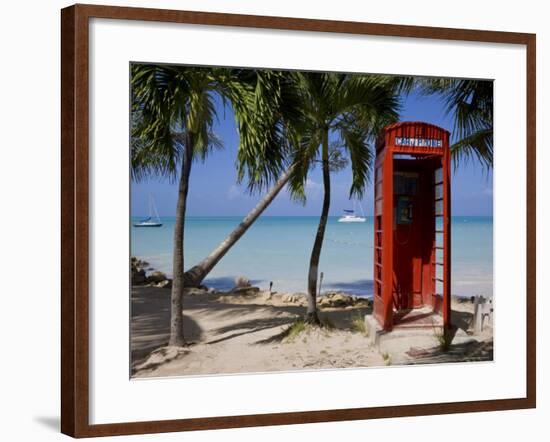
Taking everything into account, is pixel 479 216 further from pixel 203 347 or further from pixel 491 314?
pixel 203 347

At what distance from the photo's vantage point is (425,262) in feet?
31.5

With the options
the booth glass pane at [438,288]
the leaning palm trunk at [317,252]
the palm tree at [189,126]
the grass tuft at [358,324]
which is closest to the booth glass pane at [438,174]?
the booth glass pane at [438,288]

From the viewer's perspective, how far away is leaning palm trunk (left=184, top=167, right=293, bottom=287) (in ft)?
27.8

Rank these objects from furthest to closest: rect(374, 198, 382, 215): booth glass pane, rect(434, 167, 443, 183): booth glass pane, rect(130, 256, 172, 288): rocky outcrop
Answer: rect(434, 167, 443, 183): booth glass pane < rect(374, 198, 382, 215): booth glass pane < rect(130, 256, 172, 288): rocky outcrop

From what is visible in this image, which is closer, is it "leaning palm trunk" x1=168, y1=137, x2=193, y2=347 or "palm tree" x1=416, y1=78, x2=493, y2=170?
"leaning palm trunk" x1=168, y1=137, x2=193, y2=347

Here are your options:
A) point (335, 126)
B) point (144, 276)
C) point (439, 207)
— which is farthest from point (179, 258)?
point (439, 207)

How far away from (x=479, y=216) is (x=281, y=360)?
2.19 m

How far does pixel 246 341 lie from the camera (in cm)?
860

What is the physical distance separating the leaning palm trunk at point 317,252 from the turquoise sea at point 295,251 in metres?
0.04

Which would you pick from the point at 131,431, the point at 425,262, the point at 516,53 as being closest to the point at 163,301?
the point at 131,431

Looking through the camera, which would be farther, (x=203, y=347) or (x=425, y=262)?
(x=425, y=262)

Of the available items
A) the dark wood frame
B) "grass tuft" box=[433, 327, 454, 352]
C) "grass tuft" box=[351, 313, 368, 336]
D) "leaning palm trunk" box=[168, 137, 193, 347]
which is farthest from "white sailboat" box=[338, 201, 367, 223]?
the dark wood frame

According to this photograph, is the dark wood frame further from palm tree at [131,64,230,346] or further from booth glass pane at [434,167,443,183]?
booth glass pane at [434,167,443,183]

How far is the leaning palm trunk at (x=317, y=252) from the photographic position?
8.80 metres
